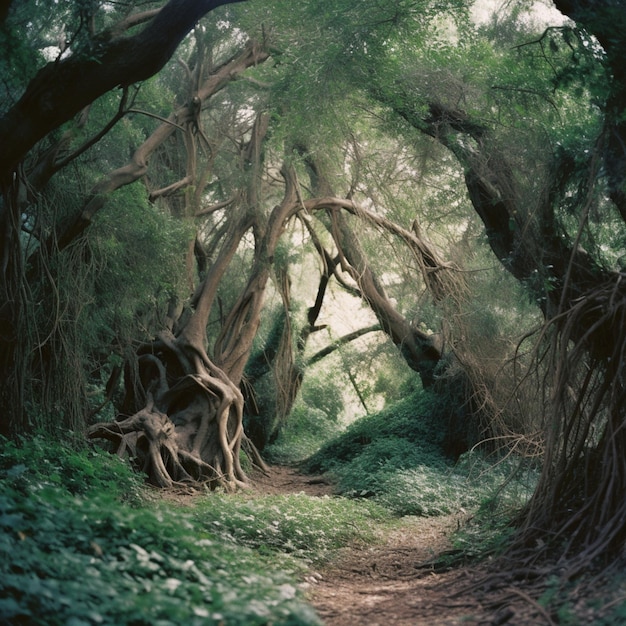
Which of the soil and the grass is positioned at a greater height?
the grass

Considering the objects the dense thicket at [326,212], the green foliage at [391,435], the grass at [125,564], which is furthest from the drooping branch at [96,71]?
the green foliage at [391,435]

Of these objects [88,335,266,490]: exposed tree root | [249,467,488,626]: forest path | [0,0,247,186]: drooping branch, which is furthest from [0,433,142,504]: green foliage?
[0,0,247,186]: drooping branch

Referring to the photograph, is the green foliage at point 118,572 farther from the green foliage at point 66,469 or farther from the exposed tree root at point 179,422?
the exposed tree root at point 179,422

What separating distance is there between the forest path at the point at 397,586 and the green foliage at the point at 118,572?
48 centimetres

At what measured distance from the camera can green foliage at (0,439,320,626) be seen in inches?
114

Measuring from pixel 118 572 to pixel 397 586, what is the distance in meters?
2.64

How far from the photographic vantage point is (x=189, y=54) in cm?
1355

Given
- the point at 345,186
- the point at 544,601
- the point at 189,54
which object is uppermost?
the point at 189,54

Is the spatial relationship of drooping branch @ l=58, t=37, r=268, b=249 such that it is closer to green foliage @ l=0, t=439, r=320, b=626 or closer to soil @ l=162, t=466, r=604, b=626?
green foliage @ l=0, t=439, r=320, b=626

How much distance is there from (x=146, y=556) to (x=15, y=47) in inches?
160

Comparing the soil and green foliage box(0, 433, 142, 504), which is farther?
green foliage box(0, 433, 142, 504)

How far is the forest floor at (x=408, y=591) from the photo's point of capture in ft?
13.4

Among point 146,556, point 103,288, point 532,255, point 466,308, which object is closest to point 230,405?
point 103,288

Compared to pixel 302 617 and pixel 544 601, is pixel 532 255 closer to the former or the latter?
pixel 544 601
